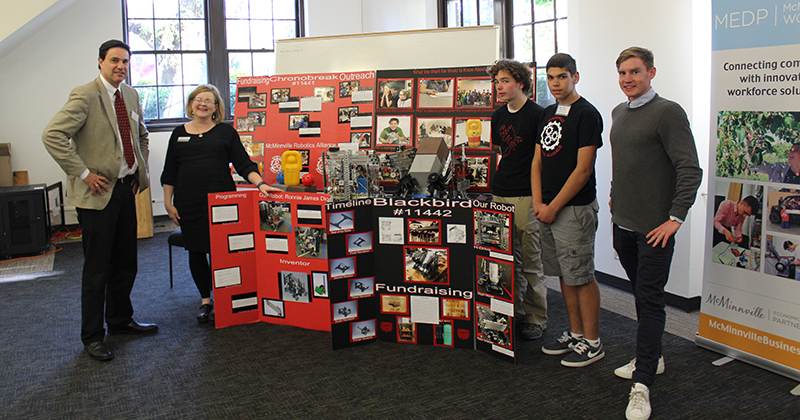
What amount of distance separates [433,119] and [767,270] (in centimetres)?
202

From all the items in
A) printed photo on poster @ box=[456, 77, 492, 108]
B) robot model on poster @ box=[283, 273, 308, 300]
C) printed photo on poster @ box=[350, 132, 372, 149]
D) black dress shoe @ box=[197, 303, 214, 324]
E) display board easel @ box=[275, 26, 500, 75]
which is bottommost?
black dress shoe @ box=[197, 303, 214, 324]

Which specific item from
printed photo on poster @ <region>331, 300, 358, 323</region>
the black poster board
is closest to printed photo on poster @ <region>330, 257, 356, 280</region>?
the black poster board

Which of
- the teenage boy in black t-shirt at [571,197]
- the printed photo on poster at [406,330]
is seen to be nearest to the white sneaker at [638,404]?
the teenage boy in black t-shirt at [571,197]

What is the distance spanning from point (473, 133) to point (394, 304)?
3.90ft

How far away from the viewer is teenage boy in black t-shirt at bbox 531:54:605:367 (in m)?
2.65

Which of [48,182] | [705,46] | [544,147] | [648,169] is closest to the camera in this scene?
[648,169]

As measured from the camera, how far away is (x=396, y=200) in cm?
309

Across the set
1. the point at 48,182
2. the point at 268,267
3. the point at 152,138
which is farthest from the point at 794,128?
the point at 48,182

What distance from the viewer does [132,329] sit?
3.39 m

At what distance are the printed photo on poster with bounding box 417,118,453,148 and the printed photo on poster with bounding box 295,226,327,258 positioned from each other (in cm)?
91

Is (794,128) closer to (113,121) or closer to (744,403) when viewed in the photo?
(744,403)

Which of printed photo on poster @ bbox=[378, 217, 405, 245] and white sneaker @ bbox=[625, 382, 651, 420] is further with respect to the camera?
printed photo on poster @ bbox=[378, 217, 405, 245]

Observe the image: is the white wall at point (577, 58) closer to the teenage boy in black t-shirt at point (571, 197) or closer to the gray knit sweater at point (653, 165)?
the teenage boy in black t-shirt at point (571, 197)

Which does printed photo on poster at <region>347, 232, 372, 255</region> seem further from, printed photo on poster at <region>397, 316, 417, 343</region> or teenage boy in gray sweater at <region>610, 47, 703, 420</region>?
teenage boy in gray sweater at <region>610, 47, 703, 420</region>
